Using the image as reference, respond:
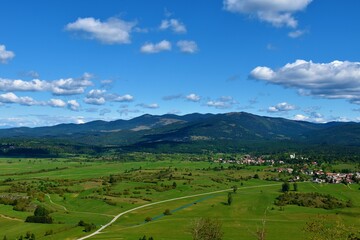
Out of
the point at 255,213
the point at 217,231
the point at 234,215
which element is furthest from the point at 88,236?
the point at 255,213

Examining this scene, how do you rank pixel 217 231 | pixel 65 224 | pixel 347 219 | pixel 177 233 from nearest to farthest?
pixel 217 231 < pixel 177 233 < pixel 65 224 < pixel 347 219

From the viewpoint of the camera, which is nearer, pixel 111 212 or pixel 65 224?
pixel 65 224

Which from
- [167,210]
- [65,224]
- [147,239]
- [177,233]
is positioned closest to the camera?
[147,239]

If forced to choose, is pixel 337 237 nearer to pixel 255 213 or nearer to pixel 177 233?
pixel 177 233

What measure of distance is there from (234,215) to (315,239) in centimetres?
12660

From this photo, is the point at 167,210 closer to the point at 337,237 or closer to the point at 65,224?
the point at 65,224

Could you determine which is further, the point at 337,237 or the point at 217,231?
the point at 217,231

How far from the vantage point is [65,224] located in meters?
157

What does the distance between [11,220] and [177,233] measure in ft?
219

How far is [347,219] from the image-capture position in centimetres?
17500

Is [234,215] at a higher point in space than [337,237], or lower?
lower

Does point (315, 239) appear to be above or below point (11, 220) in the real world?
above

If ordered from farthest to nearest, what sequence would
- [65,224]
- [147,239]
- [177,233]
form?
[65,224] < [177,233] < [147,239]

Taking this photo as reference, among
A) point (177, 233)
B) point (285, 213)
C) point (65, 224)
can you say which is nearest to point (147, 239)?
point (177, 233)
